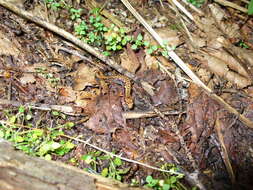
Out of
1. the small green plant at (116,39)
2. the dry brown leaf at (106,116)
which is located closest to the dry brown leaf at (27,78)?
the dry brown leaf at (106,116)

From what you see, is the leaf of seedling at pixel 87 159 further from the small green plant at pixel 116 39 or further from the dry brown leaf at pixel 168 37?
the dry brown leaf at pixel 168 37

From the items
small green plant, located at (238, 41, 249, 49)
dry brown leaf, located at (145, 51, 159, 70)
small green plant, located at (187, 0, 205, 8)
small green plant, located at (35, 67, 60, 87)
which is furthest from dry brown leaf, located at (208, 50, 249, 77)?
small green plant, located at (35, 67, 60, 87)

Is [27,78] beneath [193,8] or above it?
beneath

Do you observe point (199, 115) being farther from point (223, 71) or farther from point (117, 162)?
point (117, 162)

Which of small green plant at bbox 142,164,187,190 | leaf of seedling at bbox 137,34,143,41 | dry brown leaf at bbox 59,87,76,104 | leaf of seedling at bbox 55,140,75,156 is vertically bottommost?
small green plant at bbox 142,164,187,190

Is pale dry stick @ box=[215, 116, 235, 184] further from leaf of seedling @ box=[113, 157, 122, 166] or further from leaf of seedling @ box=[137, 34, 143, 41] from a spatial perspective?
leaf of seedling @ box=[137, 34, 143, 41]

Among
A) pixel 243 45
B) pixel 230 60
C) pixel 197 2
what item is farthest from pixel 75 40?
pixel 243 45

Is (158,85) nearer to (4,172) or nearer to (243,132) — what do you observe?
(243,132)
